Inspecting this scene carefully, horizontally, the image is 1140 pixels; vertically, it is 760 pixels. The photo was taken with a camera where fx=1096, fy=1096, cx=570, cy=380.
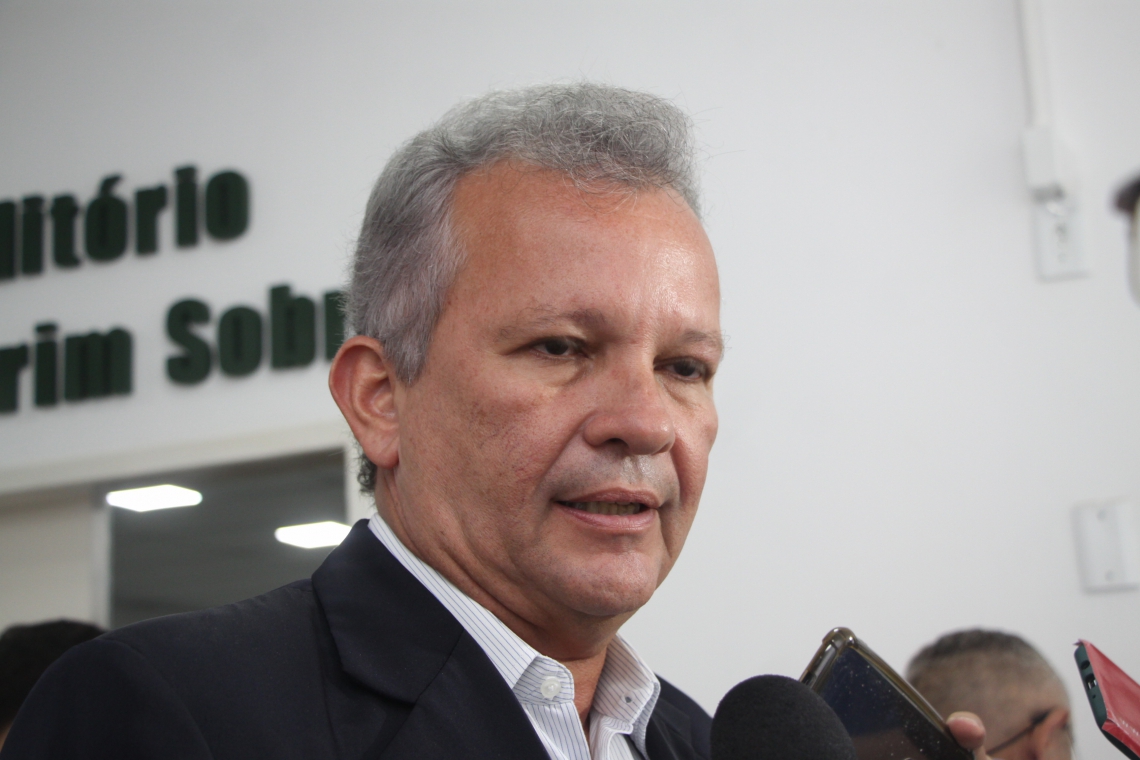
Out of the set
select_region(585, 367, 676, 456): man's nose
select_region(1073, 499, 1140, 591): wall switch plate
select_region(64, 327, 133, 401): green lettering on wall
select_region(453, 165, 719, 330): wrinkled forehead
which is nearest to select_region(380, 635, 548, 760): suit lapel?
select_region(585, 367, 676, 456): man's nose

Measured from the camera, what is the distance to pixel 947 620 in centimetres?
249

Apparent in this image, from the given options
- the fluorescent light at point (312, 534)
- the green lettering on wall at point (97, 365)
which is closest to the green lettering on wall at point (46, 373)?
the green lettering on wall at point (97, 365)

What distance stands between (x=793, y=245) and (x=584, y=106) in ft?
5.53

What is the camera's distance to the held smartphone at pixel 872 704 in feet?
3.26

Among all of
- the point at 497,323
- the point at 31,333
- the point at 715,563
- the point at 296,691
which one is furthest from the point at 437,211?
the point at 31,333

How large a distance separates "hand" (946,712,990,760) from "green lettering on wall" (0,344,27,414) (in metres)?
3.05

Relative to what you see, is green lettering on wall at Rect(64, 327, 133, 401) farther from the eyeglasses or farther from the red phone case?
the red phone case

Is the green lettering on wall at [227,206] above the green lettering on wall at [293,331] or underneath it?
above

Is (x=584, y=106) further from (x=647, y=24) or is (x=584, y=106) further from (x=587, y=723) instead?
(x=647, y=24)

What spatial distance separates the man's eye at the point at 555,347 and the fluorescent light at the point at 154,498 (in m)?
2.52

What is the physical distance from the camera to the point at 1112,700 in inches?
37.1

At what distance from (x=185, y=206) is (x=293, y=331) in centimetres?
58

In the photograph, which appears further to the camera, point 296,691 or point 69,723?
point 296,691

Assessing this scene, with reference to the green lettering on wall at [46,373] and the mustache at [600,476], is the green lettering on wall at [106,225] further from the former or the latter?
the mustache at [600,476]
